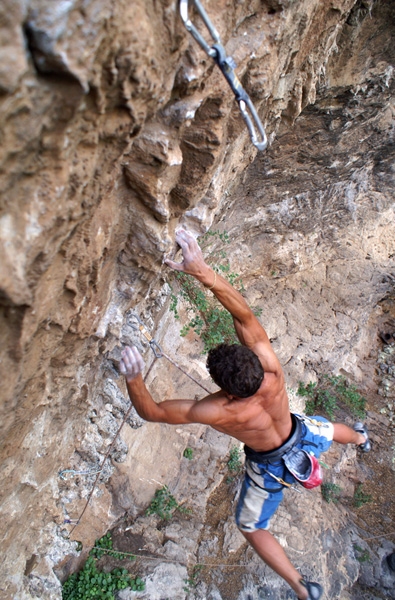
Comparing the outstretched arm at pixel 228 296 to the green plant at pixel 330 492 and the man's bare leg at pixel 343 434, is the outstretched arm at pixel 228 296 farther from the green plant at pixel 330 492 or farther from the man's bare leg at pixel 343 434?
the green plant at pixel 330 492

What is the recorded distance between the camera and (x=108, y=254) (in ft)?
6.19

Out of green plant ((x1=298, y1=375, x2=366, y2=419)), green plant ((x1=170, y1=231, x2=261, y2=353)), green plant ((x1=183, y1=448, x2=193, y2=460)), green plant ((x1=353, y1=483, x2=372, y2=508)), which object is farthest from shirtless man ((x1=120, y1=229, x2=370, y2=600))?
green plant ((x1=353, y1=483, x2=372, y2=508))

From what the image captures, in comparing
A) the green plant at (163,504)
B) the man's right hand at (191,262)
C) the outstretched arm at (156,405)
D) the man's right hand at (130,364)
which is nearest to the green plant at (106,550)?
the green plant at (163,504)

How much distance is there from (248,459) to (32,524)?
60.7 inches

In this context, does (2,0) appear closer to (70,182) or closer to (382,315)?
(70,182)

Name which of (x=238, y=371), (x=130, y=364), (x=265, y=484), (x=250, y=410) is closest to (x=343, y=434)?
(x=265, y=484)

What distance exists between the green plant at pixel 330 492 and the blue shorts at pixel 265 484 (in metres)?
1.88

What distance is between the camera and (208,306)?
438cm

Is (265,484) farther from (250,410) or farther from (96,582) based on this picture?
(96,582)

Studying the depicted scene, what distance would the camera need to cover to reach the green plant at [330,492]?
465 cm

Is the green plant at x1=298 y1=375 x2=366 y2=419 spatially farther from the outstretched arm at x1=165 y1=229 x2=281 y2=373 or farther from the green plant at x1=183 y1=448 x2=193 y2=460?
the outstretched arm at x1=165 y1=229 x2=281 y2=373

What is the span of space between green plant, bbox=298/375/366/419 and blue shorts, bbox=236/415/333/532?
2173 millimetres

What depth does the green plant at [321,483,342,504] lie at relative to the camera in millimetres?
4648

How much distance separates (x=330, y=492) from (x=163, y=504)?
216cm
